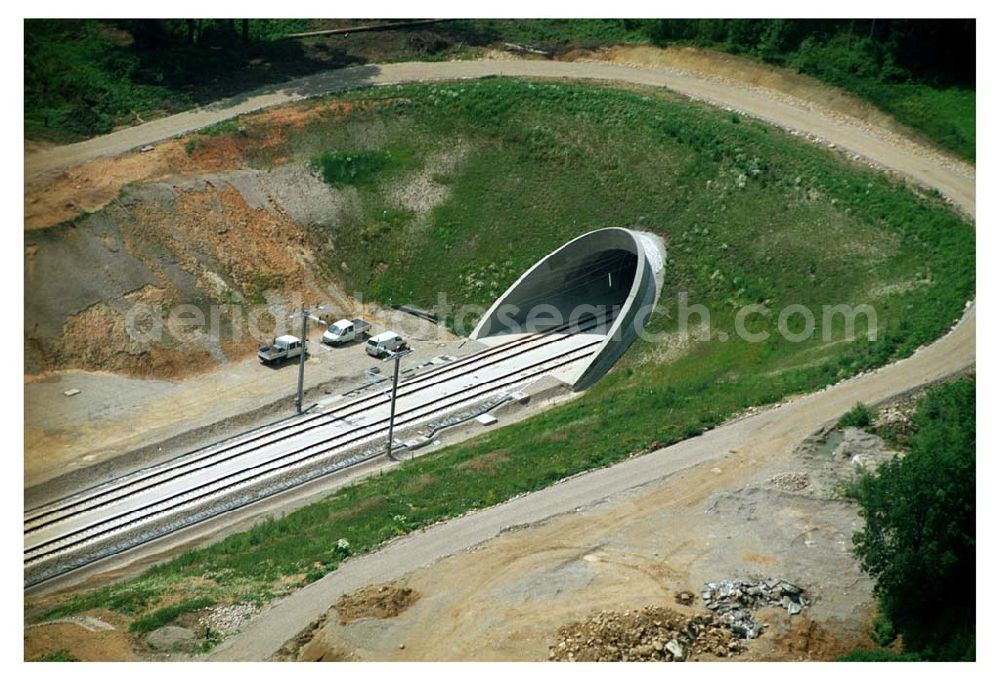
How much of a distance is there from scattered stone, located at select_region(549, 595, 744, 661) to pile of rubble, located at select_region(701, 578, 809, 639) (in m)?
0.42

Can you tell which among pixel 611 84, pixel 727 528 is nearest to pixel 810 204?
pixel 611 84

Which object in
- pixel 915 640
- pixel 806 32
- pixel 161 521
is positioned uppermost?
pixel 806 32

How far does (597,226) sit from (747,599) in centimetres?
2971

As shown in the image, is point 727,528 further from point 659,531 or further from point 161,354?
point 161,354

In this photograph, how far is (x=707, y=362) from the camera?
57.8m

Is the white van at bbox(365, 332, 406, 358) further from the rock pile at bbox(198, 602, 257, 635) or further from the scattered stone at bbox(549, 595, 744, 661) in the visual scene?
the scattered stone at bbox(549, 595, 744, 661)

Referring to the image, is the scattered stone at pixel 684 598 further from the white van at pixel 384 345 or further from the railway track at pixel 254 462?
the white van at pixel 384 345

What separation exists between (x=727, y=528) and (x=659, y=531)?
2.11 metres

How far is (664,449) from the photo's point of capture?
4956cm

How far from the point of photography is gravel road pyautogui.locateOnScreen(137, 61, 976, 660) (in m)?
42.8

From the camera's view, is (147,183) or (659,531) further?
(147,183)

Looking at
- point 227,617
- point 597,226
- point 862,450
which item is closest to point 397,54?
point 597,226

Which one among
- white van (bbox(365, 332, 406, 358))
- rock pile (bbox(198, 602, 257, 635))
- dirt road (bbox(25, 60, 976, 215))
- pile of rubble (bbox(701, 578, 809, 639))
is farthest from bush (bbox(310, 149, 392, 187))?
pile of rubble (bbox(701, 578, 809, 639))

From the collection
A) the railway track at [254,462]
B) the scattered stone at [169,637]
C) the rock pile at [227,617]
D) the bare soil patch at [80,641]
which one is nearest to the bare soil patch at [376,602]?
the rock pile at [227,617]
